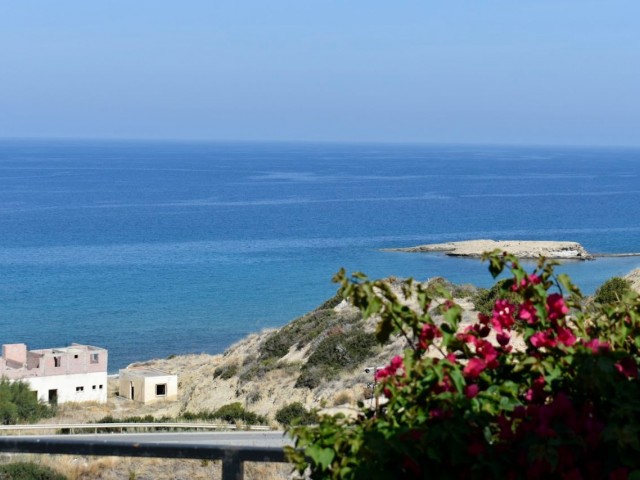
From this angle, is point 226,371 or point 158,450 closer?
point 158,450

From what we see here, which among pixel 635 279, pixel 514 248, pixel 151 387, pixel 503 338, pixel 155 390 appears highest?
pixel 503 338

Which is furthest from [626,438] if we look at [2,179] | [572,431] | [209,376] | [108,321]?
[2,179]

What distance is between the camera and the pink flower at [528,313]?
3.20m

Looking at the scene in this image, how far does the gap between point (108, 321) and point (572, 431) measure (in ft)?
194

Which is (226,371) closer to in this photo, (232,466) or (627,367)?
(232,466)

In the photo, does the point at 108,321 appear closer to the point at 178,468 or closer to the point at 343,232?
the point at 343,232

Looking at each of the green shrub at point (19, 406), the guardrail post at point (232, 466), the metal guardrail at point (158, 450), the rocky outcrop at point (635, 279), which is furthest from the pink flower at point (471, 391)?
the rocky outcrop at point (635, 279)

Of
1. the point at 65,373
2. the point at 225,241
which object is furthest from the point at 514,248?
the point at 65,373

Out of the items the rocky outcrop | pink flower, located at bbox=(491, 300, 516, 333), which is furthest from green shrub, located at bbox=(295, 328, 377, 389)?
pink flower, located at bbox=(491, 300, 516, 333)

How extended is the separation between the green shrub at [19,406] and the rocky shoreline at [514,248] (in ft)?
172

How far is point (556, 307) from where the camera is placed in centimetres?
321

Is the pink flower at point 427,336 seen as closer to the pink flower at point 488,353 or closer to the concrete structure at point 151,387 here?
the pink flower at point 488,353

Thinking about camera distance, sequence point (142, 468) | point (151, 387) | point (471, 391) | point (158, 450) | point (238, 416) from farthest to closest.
Result: 1. point (151, 387)
2. point (238, 416)
3. point (142, 468)
4. point (158, 450)
5. point (471, 391)

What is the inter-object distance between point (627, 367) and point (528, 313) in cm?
38
